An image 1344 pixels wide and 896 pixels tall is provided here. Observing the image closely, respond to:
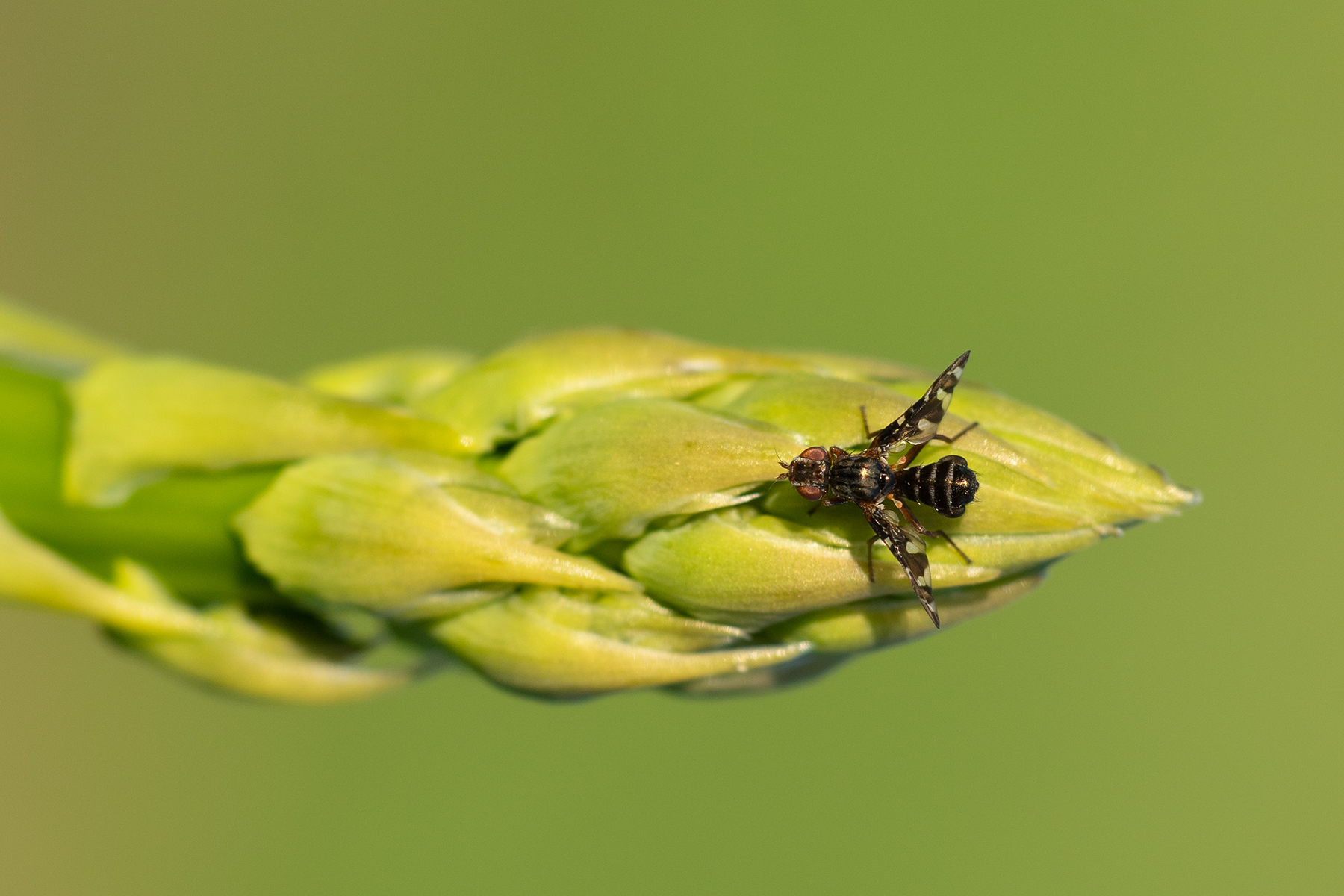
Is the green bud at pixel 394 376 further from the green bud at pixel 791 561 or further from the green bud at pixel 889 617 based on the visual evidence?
the green bud at pixel 889 617

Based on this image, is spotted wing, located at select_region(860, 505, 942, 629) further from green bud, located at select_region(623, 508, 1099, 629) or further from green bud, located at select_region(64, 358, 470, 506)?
green bud, located at select_region(64, 358, 470, 506)

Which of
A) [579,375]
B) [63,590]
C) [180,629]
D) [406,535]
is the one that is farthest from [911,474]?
A: [63,590]

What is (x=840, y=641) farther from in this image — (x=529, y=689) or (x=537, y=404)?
(x=537, y=404)

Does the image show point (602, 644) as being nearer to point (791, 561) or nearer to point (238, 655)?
point (791, 561)

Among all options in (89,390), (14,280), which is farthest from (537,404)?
(14,280)

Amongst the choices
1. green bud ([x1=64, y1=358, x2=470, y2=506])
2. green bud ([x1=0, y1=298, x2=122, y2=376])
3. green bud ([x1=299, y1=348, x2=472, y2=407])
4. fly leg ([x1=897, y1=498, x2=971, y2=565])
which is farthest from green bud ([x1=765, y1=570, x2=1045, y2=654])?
green bud ([x1=0, y1=298, x2=122, y2=376])

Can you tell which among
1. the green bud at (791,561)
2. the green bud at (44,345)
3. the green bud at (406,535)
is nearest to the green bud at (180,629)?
the green bud at (406,535)
